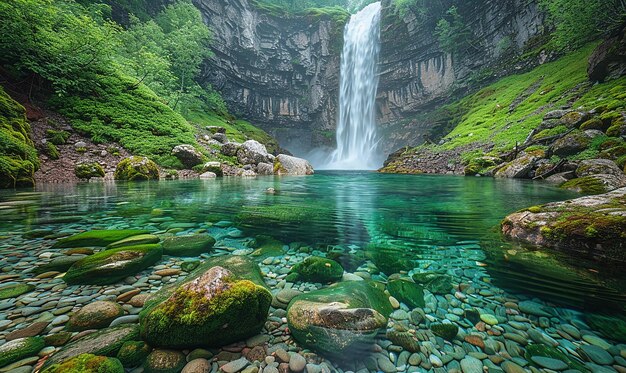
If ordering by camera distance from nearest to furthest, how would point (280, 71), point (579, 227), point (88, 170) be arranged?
point (579, 227), point (88, 170), point (280, 71)

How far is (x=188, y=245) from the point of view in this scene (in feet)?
12.5

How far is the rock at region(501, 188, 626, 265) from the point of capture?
314 cm

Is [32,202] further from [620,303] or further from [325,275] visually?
[620,303]

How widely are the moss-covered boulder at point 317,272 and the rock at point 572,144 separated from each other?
17.6m

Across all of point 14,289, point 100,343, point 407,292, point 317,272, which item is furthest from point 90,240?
point 407,292

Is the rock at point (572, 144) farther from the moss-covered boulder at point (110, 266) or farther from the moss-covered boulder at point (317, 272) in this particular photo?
the moss-covered boulder at point (110, 266)

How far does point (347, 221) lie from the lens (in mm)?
5777

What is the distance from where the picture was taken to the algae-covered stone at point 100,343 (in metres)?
1.57

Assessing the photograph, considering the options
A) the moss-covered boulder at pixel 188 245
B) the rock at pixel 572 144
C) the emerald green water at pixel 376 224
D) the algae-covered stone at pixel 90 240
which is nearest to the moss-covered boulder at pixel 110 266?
the moss-covered boulder at pixel 188 245

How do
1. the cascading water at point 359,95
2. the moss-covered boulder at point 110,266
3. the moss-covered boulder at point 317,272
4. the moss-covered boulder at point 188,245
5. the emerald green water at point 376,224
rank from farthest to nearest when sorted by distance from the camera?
the cascading water at point 359,95, the moss-covered boulder at point 188,245, the moss-covered boulder at point 317,272, the emerald green water at point 376,224, the moss-covered boulder at point 110,266

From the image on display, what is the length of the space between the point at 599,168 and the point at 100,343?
1601cm

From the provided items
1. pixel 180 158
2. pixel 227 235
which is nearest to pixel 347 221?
pixel 227 235

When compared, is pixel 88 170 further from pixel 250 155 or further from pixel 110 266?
pixel 110 266

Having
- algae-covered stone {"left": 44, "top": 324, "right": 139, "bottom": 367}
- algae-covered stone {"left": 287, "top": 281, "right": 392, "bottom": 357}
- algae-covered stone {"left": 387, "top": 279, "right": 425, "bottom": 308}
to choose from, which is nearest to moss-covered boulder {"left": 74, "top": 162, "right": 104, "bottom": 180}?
algae-covered stone {"left": 44, "top": 324, "right": 139, "bottom": 367}
